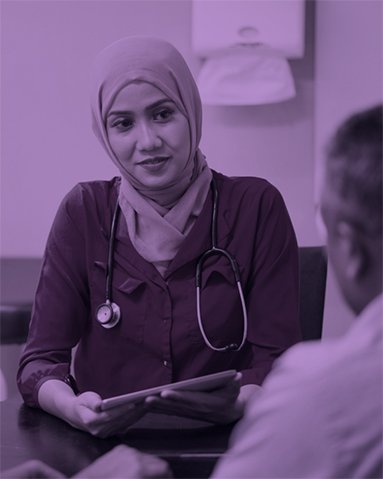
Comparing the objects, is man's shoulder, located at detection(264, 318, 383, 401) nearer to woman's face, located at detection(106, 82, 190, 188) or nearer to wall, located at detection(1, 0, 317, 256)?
woman's face, located at detection(106, 82, 190, 188)

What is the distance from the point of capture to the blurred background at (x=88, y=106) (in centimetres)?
235

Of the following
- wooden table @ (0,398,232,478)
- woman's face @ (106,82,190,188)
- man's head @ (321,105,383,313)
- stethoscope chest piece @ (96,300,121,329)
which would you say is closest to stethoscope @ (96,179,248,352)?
stethoscope chest piece @ (96,300,121,329)

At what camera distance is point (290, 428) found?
567 mm

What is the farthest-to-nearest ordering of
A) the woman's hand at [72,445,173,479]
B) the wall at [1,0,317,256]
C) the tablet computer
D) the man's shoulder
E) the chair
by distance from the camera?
the wall at [1,0,317,256], the chair, the tablet computer, the woman's hand at [72,445,173,479], the man's shoulder

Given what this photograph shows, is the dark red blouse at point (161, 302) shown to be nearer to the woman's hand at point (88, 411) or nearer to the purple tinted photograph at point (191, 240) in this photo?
the purple tinted photograph at point (191, 240)

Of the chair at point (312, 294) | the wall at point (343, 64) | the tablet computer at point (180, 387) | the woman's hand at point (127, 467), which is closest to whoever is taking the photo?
the woman's hand at point (127, 467)

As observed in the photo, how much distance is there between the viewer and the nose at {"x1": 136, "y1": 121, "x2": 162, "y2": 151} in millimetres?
1366

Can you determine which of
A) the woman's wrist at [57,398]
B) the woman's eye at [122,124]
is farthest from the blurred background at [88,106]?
the woman's wrist at [57,398]

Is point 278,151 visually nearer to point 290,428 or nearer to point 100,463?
point 100,463

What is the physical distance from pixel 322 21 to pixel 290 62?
0.17 metres

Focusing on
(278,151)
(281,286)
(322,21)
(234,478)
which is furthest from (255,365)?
(322,21)

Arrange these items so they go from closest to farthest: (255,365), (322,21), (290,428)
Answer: (290,428) → (255,365) → (322,21)

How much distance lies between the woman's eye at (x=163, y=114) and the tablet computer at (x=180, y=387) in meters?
0.59

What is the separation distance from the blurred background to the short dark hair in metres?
1.74
